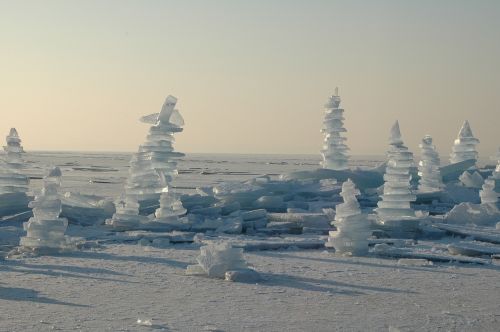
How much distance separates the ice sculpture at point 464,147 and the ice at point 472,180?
27.8 ft

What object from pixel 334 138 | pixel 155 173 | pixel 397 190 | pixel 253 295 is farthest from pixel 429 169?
pixel 253 295

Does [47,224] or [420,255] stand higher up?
[47,224]

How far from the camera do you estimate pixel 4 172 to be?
65.9 feet

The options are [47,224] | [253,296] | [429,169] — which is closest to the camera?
[253,296]

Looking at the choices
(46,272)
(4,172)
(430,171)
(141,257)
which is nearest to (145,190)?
(4,172)

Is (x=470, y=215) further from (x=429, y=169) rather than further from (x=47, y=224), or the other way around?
(x=47, y=224)

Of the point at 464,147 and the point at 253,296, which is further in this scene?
the point at 464,147

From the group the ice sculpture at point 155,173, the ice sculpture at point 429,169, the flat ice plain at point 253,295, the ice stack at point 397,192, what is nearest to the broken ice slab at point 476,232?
the ice stack at point 397,192

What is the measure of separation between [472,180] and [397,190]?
38.3ft

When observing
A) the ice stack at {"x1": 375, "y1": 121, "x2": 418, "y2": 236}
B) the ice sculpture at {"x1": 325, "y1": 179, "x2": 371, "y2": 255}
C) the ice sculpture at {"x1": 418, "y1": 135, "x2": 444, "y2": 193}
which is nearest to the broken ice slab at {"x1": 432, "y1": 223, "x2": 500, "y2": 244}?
the ice stack at {"x1": 375, "y1": 121, "x2": 418, "y2": 236}

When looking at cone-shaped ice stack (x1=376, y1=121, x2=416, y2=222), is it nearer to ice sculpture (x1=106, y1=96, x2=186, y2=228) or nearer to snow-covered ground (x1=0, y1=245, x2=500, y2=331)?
snow-covered ground (x1=0, y1=245, x2=500, y2=331)

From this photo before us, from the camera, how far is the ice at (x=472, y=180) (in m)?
26.0

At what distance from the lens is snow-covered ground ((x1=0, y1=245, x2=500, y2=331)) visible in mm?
6695

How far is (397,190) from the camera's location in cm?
1608
